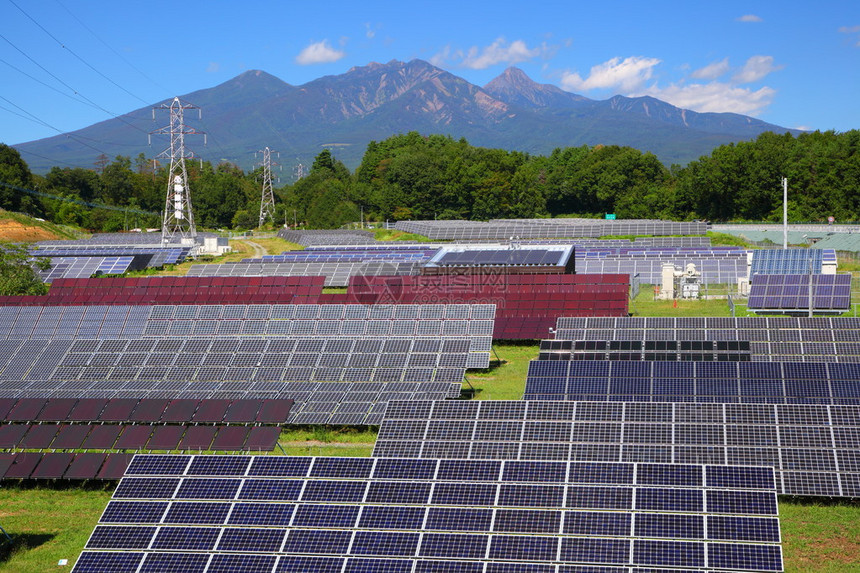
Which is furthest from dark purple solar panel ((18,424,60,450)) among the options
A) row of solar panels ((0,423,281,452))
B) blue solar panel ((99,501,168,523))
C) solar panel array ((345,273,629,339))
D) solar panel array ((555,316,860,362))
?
solar panel array ((345,273,629,339))

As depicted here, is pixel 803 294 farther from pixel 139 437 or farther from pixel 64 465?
pixel 64 465

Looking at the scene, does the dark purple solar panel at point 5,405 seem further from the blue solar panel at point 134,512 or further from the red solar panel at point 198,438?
the blue solar panel at point 134,512

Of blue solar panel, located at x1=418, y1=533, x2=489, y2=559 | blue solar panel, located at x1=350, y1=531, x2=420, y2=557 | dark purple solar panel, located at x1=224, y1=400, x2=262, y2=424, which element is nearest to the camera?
blue solar panel, located at x1=418, y1=533, x2=489, y2=559

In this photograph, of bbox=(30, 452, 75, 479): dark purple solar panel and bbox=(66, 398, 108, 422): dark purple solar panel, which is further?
bbox=(66, 398, 108, 422): dark purple solar panel

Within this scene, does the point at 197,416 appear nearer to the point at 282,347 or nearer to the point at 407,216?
the point at 282,347

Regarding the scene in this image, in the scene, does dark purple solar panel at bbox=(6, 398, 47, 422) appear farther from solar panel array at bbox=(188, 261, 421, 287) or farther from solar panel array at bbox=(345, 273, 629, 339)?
solar panel array at bbox=(188, 261, 421, 287)

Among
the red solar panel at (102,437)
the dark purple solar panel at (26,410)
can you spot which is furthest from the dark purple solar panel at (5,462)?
the dark purple solar panel at (26,410)
